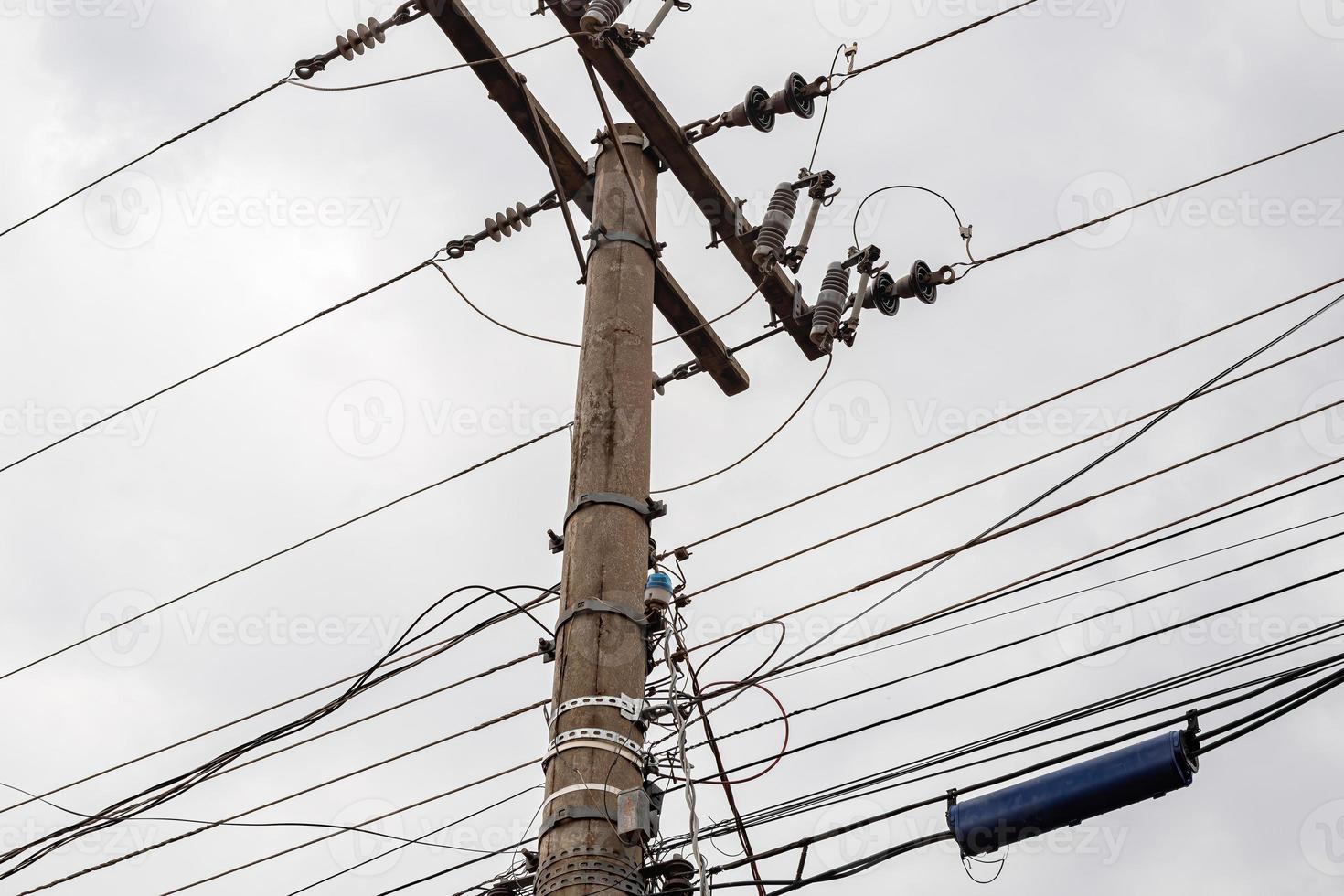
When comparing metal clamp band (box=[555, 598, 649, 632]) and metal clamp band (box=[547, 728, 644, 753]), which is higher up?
metal clamp band (box=[555, 598, 649, 632])

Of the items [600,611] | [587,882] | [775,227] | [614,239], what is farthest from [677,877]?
[775,227]

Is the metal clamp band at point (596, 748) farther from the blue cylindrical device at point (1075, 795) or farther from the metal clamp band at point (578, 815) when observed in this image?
the blue cylindrical device at point (1075, 795)

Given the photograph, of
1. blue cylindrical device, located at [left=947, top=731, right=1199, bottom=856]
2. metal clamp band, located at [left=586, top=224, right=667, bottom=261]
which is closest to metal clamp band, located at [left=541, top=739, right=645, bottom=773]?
blue cylindrical device, located at [left=947, top=731, right=1199, bottom=856]

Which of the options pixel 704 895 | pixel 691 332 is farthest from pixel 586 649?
pixel 691 332

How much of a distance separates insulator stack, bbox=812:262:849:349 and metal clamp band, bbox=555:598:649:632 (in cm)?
271

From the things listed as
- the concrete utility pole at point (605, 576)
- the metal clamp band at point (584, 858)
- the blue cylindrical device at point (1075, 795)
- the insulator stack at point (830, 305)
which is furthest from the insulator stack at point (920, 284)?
the metal clamp band at point (584, 858)

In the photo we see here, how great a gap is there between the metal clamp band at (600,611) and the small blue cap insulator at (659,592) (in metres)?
0.36

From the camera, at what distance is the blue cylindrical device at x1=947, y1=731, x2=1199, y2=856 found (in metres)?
5.68

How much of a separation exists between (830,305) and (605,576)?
9.21ft

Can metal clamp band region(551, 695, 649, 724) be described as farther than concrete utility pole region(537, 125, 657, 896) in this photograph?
Yes

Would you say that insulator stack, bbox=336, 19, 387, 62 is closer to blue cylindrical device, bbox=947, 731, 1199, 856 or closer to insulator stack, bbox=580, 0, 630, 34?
insulator stack, bbox=580, 0, 630, 34

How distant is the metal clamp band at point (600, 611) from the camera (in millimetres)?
6086

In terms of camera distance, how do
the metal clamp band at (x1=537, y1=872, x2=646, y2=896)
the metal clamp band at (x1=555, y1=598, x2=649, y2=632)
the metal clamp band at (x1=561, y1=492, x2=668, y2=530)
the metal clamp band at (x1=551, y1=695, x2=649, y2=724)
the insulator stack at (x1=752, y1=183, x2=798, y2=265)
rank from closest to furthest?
the metal clamp band at (x1=537, y1=872, x2=646, y2=896) → the metal clamp band at (x1=551, y1=695, x2=649, y2=724) → the metal clamp band at (x1=555, y1=598, x2=649, y2=632) → the metal clamp band at (x1=561, y1=492, x2=668, y2=530) → the insulator stack at (x1=752, y1=183, x2=798, y2=265)

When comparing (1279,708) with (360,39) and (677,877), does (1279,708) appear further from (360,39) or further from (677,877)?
(360,39)
